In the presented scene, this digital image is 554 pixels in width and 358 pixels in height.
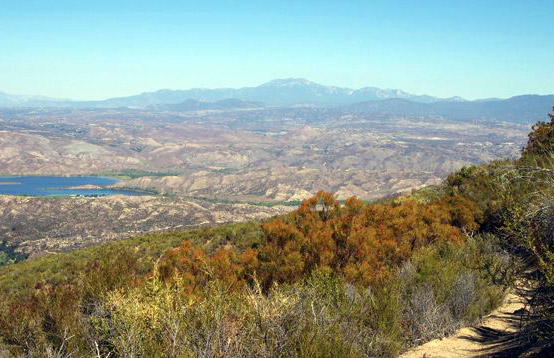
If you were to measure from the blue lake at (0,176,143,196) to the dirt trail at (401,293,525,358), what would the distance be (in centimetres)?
15485

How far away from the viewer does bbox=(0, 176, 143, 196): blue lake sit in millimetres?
153425

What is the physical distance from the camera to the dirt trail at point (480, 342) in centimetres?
1092

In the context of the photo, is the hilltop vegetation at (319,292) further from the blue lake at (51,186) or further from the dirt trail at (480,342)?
the blue lake at (51,186)

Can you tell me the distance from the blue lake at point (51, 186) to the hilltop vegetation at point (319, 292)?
149 metres

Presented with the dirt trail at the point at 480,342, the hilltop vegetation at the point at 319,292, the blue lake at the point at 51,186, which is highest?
the hilltop vegetation at the point at 319,292

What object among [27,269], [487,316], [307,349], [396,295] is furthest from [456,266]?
[27,269]

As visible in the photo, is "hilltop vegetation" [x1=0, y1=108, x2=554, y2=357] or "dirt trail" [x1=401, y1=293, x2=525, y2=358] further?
"dirt trail" [x1=401, y1=293, x2=525, y2=358]

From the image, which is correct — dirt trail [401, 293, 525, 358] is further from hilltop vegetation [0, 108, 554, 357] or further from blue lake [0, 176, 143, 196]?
blue lake [0, 176, 143, 196]

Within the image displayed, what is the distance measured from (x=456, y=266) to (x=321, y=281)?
5.28 metres

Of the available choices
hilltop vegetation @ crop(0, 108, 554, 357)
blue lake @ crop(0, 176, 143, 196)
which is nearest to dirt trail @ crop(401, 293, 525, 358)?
hilltop vegetation @ crop(0, 108, 554, 357)

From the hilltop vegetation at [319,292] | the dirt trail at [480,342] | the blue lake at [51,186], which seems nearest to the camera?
the hilltop vegetation at [319,292]

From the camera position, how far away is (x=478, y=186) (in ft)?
86.2

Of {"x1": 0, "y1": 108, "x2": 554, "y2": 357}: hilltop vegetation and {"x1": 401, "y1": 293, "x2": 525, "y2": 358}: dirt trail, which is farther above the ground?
{"x1": 0, "y1": 108, "x2": 554, "y2": 357}: hilltop vegetation

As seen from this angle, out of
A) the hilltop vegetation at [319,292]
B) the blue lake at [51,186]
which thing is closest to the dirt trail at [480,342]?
the hilltop vegetation at [319,292]
